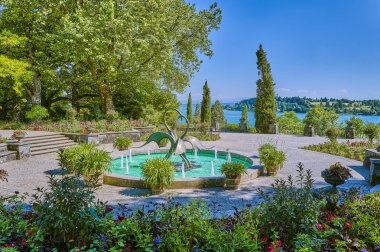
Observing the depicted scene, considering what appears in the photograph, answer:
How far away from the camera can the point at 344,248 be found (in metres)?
3.67

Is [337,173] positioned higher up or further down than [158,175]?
higher up

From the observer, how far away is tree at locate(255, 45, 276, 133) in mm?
23766

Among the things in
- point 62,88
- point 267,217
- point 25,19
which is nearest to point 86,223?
point 267,217

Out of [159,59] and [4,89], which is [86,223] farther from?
[4,89]

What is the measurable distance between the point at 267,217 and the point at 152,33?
1904 centimetres

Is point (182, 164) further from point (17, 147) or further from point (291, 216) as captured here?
point (17, 147)

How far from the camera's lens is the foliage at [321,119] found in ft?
79.5

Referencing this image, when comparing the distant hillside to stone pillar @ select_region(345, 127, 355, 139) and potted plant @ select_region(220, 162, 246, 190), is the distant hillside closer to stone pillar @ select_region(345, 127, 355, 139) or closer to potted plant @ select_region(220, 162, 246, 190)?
stone pillar @ select_region(345, 127, 355, 139)

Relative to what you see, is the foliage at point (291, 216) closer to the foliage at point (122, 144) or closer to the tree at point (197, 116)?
the foliage at point (122, 144)

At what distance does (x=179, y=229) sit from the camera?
3.74 meters

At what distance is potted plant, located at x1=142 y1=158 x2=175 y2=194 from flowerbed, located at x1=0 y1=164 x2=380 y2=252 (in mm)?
2869

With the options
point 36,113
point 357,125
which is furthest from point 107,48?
point 357,125

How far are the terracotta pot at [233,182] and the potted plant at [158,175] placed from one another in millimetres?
1537

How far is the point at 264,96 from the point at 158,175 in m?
18.6
